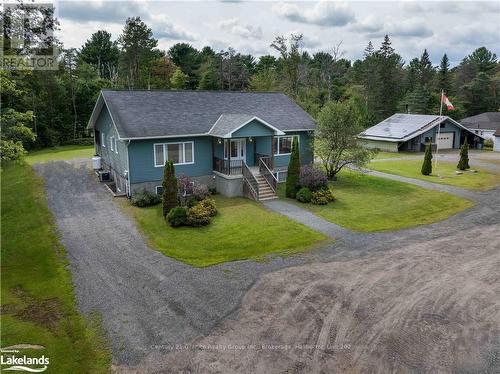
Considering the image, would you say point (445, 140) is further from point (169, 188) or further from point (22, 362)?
point (22, 362)

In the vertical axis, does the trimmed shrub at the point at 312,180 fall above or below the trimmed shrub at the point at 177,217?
above

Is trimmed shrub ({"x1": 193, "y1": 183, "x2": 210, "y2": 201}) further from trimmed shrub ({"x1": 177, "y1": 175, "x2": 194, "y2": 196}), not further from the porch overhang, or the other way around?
the porch overhang

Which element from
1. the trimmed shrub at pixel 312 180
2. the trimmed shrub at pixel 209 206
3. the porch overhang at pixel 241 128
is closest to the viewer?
the trimmed shrub at pixel 209 206

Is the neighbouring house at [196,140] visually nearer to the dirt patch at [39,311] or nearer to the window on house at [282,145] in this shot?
the window on house at [282,145]

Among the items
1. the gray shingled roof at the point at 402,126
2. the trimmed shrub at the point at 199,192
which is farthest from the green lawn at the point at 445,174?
the trimmed shrub at the point at 199,192

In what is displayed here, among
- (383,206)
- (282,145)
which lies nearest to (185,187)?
(282,145)

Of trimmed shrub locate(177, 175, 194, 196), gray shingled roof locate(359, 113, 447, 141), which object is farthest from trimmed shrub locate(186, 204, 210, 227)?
gray shingled roof locate(359, 113, 447, 141)

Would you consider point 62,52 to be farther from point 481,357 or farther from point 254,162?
point 481,357
